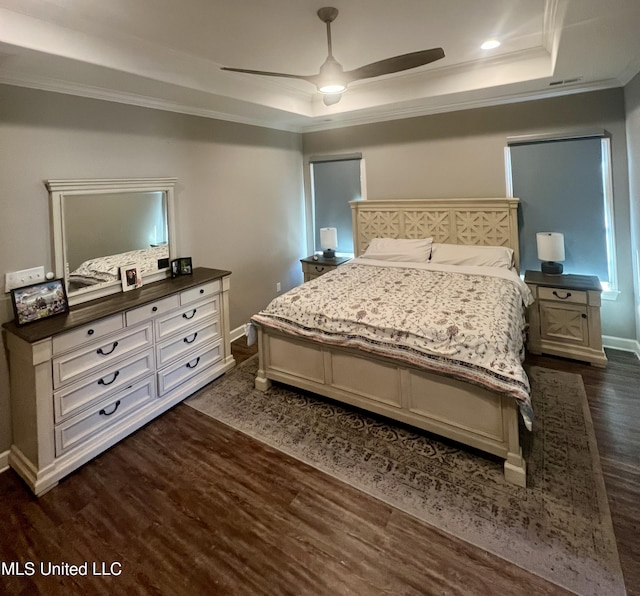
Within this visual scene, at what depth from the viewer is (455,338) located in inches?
89.9

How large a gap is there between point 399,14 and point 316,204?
300cm

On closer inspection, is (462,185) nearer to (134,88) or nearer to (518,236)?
(518,236)

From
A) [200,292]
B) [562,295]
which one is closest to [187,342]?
[200,292]

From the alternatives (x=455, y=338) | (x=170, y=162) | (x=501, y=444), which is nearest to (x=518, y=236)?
(x=455, y=338)

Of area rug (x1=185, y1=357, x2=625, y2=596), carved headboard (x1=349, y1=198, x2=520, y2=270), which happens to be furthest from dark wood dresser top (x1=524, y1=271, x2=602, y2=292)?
area rug (x1=185, y1=357, x2=625, y2=596)

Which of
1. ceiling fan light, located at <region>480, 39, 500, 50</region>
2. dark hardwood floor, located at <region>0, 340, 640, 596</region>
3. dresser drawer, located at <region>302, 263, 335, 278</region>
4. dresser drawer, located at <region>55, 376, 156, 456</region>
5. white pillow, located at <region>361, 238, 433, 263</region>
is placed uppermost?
ceiling fan light, located at <region>480, 39, 500, 50</region>

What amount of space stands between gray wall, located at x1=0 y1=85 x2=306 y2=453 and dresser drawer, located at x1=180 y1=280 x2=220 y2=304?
0.61 m

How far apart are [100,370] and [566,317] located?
12.5 feet

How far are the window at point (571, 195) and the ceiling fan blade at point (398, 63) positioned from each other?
2.17m

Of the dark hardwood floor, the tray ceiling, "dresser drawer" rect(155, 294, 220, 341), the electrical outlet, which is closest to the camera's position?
the dark hardwood floor

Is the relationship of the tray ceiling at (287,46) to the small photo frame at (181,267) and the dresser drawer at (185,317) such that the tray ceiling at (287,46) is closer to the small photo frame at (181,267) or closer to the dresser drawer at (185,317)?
the small photo frame at (181,267)

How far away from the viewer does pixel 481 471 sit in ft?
7.23

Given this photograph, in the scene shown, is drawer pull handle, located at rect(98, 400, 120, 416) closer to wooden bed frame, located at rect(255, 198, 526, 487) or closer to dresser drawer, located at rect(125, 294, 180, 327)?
dresser drawer, located at rect(125, 294, 180, 327)

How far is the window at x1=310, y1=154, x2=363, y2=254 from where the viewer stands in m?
4.93
